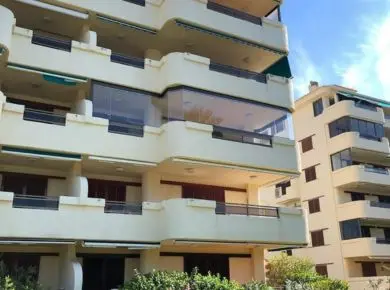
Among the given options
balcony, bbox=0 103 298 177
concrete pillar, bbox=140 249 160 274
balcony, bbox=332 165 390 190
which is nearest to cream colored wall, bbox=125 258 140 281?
concrete pillar, bbox=140 249 160 274

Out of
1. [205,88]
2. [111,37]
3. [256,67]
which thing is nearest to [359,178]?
[256,67]

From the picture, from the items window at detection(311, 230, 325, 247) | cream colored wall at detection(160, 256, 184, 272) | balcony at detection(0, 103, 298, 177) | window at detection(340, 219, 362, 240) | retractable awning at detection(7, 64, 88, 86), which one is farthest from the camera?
window at detection(311, 230, 325, 247)

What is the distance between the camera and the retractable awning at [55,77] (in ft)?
55.2

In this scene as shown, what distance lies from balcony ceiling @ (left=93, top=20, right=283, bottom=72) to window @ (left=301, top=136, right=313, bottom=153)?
1570 centimetres

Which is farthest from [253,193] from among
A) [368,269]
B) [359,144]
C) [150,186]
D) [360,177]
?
[368,269]

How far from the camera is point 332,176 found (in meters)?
34.3

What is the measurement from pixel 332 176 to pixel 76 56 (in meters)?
23.4

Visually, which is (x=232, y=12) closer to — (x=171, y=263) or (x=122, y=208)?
(x=122, y=208)

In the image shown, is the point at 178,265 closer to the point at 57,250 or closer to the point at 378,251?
the point at 57,250

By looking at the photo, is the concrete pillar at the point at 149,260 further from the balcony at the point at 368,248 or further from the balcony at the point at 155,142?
the balcony at the point at 368,248

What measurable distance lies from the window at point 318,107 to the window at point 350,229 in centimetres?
943

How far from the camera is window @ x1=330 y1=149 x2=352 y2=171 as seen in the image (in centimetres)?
3388

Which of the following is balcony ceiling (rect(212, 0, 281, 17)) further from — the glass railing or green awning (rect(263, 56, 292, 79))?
the glass railing

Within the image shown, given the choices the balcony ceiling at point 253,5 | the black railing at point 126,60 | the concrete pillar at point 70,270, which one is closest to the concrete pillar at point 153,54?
the black railing at point 126,60
